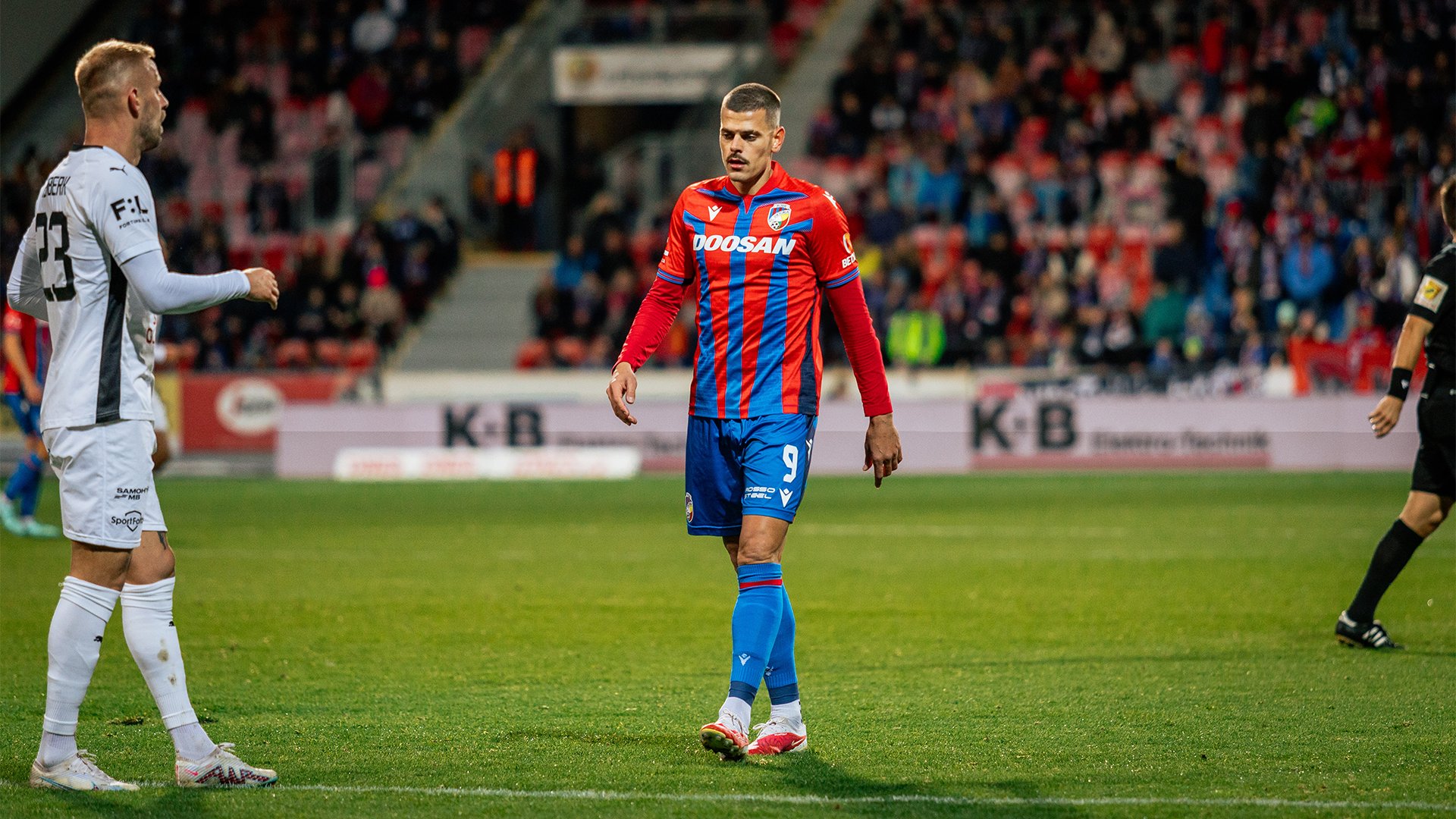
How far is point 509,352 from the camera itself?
26.0 metres

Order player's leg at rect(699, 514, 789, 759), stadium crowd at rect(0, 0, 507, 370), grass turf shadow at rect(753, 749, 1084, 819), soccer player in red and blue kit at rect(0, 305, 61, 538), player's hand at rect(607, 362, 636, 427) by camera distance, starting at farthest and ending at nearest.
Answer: stadium crowd at rect(0, 0, 507, 370) < soccer player in red and blue kit at rect(0, 305, 61, 538) < player's hand at rect(607, 362, 636, 427) < player's leg at rect(699, 514, 789, 759) < grass turf shadow at rect(753, 749, 1084, 819)

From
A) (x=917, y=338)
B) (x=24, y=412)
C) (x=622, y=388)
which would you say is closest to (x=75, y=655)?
(x=622, y=388)

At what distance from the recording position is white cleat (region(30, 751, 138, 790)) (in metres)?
4.97

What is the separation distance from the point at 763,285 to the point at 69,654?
2.53m

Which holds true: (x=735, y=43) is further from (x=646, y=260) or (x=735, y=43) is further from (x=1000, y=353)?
(x=1000, y=353)

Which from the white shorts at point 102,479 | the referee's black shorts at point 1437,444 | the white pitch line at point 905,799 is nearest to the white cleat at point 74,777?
the white pitch line at point 905,799

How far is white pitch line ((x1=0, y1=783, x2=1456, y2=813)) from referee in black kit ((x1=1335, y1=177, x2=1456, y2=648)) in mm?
3118

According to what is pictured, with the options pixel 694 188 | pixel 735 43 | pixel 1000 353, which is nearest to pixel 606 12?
pixel 735 43

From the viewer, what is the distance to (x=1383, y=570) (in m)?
7.80

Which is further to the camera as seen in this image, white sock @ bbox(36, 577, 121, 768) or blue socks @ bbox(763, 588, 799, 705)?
blue socks @ bbox(763, 588, 799, 705)

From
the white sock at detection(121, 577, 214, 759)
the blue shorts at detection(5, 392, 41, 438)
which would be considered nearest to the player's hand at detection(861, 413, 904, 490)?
the white sock at detection(121, 577, 214, 759)

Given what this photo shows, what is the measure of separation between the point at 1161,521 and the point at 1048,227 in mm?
10279

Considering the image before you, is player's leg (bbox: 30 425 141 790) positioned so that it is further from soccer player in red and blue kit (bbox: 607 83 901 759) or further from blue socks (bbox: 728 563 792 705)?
blue socks (bbox: 728 563 792 705)

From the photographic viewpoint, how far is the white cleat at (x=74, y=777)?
4.97 meters
